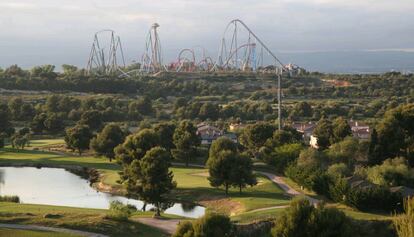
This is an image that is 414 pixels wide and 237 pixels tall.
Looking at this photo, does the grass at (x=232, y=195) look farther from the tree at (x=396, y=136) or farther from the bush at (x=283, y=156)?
the tree at (x=396, y=136)

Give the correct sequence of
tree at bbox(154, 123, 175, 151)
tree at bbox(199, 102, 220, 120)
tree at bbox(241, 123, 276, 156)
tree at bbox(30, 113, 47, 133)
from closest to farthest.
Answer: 1. tree at bbox(154, 123, 175, 151)
2. tree at bbox(241, 123, 276, 156)
3. tree at bbox(30, 113, 47, 133)
4. tree at bbox(199, 102, 220, 120)

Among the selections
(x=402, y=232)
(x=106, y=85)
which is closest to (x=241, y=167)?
(x=402, y=232)

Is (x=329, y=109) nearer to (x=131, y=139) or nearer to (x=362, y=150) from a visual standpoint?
(x=362, y=150)

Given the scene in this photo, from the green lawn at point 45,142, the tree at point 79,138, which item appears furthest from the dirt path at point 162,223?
the green lawn at point 45,142

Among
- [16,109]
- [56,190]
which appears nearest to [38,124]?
[16,109]

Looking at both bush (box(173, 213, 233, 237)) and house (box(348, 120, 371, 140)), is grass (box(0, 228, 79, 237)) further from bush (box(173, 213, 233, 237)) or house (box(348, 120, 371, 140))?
house (box(348, 120, 371, 140))

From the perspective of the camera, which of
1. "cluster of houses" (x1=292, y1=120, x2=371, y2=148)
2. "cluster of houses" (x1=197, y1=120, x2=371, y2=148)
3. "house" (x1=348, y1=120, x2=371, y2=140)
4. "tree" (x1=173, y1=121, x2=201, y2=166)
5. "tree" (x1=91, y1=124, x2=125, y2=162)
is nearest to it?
"tree" (x1=173, y1=121, x2=201, y2=166)

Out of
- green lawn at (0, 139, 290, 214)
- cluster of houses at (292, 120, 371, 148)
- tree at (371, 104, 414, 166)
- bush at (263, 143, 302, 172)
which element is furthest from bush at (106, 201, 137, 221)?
cluster of houses at (292, 120, 371, 148)
